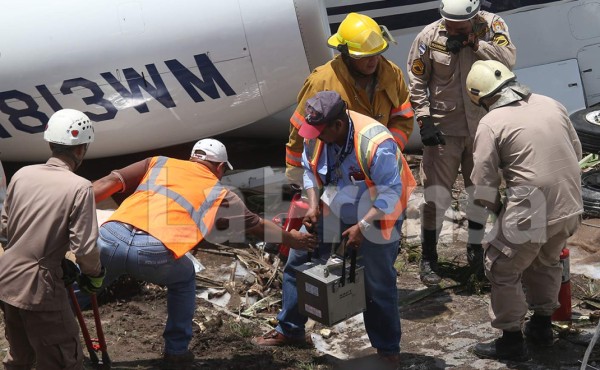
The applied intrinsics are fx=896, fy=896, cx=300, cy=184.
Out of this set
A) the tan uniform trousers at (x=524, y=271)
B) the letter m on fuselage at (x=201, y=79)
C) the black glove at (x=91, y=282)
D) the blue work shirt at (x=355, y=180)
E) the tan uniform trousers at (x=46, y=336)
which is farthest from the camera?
the letter m on fuselage at (x=201, y=79)

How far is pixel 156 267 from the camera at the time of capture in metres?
4.77

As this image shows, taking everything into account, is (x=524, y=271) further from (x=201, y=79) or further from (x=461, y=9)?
(x=201, y=79)

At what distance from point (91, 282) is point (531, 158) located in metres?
2.39

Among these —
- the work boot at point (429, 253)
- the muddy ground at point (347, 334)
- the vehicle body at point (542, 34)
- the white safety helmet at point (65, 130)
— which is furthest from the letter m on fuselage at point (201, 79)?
the white safety helmet at point (65, 130)

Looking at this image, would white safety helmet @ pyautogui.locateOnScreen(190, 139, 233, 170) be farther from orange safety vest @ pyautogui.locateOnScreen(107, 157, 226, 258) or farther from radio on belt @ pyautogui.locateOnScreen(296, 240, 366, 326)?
radio on belt @ pyautogui.locateOnScreen(296, 240, 366, 326)

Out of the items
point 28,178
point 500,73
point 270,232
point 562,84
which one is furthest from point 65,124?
point 562,84

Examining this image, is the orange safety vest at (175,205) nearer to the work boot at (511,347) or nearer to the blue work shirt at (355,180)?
the blue work shirt at (355,180)

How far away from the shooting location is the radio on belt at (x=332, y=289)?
481 centimetres

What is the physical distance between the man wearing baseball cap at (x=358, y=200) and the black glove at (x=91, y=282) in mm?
1214

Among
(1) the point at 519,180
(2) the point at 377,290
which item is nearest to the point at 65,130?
(2) the point at 377,290

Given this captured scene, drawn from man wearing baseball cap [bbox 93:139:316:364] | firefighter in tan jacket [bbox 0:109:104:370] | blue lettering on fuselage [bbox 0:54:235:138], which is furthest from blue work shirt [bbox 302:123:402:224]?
blue lettering on fuselage [bbox 0:54:235:138]

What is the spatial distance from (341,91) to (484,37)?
1.15 meters

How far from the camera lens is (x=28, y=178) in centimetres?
434

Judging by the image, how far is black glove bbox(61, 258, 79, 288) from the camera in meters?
4.44
